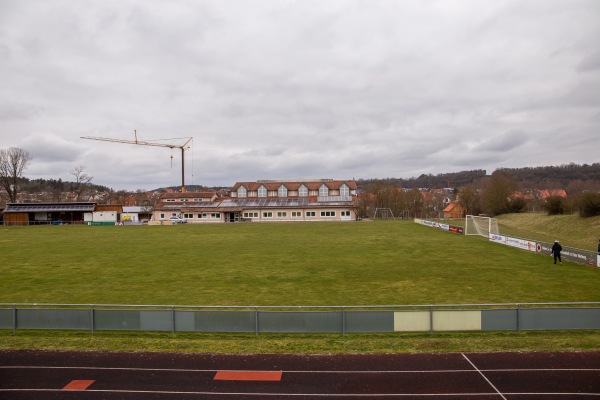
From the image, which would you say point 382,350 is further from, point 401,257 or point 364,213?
Answer: point 364,213

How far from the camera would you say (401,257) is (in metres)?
34.3

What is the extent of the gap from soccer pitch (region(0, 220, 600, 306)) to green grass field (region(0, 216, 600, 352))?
7 cm

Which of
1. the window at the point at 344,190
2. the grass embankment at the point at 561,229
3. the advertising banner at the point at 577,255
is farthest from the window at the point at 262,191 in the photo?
the advertising banner at the point at 577,255

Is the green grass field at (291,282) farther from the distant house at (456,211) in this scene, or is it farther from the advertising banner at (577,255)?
the distant house at (456,211)

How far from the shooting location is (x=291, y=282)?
25266 millimetres

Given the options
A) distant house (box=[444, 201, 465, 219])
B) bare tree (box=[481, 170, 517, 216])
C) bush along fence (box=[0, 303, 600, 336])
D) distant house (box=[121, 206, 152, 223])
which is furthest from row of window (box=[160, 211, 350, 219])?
bush along fence (box=[0, 303, 600, 336])

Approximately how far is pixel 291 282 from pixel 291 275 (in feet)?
6.77

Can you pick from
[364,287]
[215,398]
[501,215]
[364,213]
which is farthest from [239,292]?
[364,213]

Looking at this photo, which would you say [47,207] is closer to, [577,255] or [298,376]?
[298,376]

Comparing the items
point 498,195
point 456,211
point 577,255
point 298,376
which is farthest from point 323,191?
point 298,376

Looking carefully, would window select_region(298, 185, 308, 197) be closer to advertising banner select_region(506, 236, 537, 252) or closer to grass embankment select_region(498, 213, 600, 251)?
grass embankment select_region(498, 213, 600, 251)

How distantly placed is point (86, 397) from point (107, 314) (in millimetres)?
5023

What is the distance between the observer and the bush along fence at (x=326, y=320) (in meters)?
16.2

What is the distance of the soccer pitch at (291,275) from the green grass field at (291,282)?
0.07 meters
